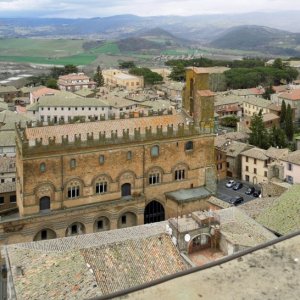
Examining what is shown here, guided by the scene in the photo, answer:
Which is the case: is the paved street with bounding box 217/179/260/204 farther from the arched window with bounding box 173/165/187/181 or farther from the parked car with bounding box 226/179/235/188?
the arched window with bounding box 173/165/187/181

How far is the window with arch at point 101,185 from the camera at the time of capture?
3020cm

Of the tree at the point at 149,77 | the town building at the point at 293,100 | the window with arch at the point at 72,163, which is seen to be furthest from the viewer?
the tree at the point at 149,77

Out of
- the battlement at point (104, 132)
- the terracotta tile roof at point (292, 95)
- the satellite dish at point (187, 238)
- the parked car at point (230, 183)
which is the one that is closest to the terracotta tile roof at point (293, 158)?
the parked car at point (230, 183)

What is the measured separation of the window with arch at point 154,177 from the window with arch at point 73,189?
4.93m

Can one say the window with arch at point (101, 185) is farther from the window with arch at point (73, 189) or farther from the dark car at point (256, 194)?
the dark car at point (256, 194)

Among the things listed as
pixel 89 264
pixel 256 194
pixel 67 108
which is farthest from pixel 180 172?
pixel 67 108

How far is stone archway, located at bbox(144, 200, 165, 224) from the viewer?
3219cm

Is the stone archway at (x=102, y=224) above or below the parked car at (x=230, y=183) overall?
above

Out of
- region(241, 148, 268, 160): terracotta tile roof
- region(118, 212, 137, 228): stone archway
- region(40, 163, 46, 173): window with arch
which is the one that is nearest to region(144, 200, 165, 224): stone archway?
region(118, 212, 137, 228): stone archway

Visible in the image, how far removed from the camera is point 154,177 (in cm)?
3195

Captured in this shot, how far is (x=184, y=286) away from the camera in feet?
16.6

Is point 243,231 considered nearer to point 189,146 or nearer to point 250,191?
point 189,146

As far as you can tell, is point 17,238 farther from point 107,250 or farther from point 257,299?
point 257,299

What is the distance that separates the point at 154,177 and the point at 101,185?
3743 millimetres
